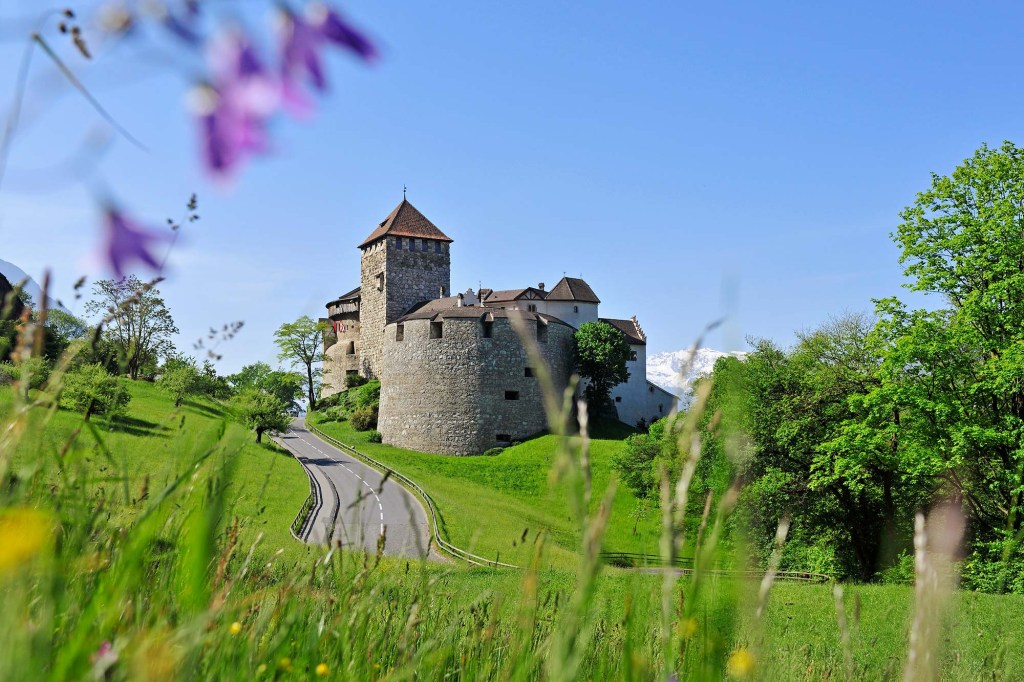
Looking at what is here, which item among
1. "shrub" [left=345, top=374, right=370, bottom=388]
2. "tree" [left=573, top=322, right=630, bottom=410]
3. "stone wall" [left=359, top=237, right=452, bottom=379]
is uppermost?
"stone wall" [left=359, top=237, right=452, bottom=379]

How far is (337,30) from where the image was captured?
0.85m

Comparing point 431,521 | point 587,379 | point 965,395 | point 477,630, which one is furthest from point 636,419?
point 477,630

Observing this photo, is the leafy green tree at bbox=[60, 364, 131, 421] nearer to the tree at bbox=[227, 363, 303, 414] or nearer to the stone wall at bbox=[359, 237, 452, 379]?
the tree at bbox=[227, 363, 303, 414]

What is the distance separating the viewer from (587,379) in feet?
152

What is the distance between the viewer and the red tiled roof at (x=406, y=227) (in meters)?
50.3

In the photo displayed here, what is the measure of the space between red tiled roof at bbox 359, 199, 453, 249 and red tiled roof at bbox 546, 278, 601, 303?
8.16 metres

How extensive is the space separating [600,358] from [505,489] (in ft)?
42.8

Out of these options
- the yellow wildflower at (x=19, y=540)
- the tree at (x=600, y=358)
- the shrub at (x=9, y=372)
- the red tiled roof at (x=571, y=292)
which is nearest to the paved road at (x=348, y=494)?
the shrub at (x=9, y=372)

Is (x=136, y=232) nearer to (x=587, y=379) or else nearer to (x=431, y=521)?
(x=431, y=521)

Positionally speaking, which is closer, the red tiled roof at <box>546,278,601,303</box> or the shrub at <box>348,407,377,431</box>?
the shrub at <box>348,407,377,431</box>

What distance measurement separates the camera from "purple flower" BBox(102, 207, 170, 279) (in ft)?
2.93

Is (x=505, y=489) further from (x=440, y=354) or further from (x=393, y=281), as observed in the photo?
(x=393, y=281)

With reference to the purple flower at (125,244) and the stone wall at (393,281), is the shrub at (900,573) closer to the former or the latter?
the purple flower at (125,244)

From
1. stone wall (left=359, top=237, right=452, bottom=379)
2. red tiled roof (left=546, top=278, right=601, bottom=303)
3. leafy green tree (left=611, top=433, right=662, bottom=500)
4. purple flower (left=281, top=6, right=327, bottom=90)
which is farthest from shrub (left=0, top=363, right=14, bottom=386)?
red tiled roof (left=546, top=278, right=601, bottom=303)
